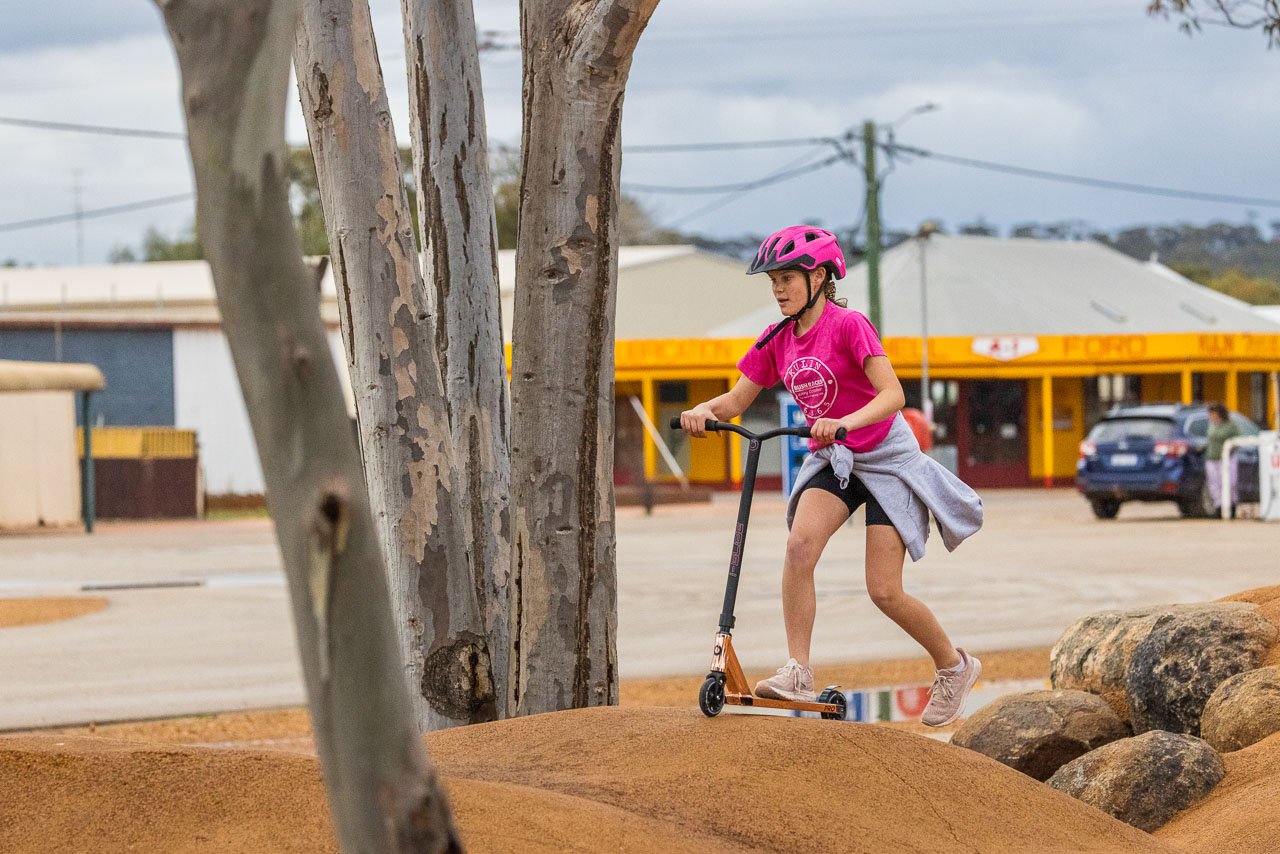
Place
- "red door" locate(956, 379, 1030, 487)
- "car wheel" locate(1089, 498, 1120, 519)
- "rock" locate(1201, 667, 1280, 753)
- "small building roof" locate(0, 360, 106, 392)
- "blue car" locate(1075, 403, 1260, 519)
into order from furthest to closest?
"red door" locate(956, 379, 1030, 487), "small building roof" locate(0, 360, 106, 392), "car wheel" locate(1089, 498, 1120, 519), "blue car" locate(1075, 403, 1260, 519), "rock" locate(1201, 667, 1280, 753)

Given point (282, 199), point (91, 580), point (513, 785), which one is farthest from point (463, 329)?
point (91, 580)

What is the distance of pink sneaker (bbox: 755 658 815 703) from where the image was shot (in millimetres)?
4664

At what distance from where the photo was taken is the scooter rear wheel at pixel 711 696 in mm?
4566

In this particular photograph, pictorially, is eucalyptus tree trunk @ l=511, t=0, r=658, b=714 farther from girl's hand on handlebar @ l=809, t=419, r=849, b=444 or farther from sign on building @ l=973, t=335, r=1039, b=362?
sign on building @ l=973, t=335, r=1039, b=362

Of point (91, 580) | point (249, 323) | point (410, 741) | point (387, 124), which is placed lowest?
point (91, 580)

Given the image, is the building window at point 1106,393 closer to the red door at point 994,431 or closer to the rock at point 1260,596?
the red door at point 994,431

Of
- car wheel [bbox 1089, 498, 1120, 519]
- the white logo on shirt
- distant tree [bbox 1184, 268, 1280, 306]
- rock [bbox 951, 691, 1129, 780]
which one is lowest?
car wheel [bbox 1089, 498, 1120, 519]

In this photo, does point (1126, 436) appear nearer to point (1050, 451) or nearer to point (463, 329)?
point (1050, 451)

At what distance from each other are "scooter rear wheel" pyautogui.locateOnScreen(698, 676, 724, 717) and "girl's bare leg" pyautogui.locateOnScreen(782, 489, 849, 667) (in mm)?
281

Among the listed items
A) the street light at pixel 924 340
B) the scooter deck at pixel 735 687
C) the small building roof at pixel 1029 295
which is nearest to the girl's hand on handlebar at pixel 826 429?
the scooter deck at pixel 735 687

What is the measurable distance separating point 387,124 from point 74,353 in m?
34.7

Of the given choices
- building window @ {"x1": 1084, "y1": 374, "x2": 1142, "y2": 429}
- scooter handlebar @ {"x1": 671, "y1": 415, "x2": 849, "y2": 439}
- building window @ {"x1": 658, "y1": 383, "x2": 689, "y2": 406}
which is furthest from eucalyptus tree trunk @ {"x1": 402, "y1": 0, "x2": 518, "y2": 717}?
building window @ {"x1": 1084, "y1": 374, "x2": 1142, "y2": 429}

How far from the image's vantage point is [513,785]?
402cm

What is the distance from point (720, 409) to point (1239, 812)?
2.01 metres
